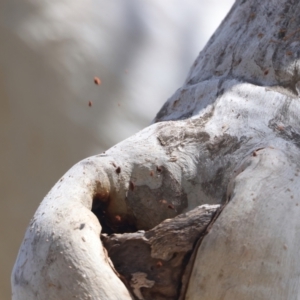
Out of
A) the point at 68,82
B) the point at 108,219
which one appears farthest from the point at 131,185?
the point at 68,82

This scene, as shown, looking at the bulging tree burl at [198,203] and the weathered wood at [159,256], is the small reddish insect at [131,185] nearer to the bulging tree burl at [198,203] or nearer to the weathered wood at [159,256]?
the bulging tree burl at [198,203]

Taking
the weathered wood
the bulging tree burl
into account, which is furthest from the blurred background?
the weathered wood

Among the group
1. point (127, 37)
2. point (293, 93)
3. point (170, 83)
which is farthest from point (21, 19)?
point (293, 93)

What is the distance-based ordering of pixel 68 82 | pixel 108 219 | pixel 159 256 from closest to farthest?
pixel 159 256, pixel 108 219, pixel 68 82

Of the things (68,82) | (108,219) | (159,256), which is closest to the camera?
(159,256)

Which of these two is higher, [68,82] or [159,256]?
[68,82]

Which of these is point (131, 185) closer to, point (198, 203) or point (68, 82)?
point (198, 203)

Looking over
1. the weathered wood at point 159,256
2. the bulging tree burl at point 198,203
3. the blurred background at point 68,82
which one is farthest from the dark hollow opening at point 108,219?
the blurred background at point 68,82
